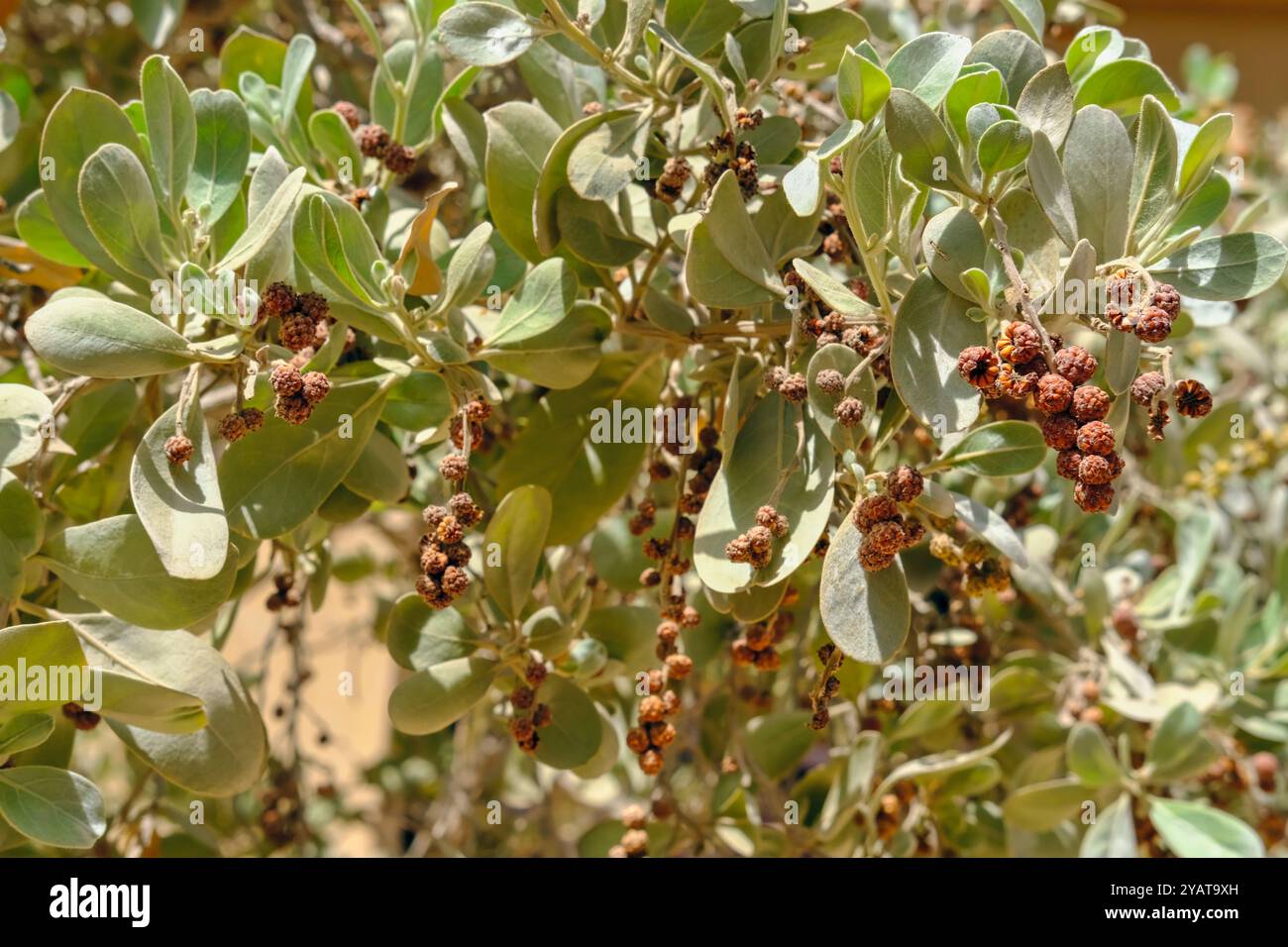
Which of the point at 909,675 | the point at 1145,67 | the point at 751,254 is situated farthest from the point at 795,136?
the point at 909,675

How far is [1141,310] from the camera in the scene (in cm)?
72

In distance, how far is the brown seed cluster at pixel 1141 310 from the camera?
0.71 metres

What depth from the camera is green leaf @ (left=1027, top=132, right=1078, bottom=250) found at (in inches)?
30.3

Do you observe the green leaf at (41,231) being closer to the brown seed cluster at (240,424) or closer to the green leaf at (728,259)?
the brown seed cluster at (240,424)

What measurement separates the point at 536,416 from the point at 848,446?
361 millimetres

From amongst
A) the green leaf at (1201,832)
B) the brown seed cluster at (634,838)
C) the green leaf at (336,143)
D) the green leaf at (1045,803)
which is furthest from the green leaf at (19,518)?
the green leaf at (1201,832)

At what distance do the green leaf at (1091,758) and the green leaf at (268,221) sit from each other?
905 millimetres

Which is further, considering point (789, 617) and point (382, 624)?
point (382, 624)

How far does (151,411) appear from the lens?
1.05 metres

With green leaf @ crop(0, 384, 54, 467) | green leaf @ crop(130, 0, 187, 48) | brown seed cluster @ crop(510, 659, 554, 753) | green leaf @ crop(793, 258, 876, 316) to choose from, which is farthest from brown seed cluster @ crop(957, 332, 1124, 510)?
green leaf @ crop(130, 0, 187, 48)

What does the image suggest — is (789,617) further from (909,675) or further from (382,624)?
(382,624)

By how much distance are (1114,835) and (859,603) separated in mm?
625

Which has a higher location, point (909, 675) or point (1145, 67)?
point (1145, 67)
